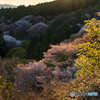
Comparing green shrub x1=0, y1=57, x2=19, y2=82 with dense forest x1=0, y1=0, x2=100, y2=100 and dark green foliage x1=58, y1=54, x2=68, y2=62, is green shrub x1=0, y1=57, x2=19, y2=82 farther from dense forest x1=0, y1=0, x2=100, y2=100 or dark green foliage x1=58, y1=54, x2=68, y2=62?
dark green foliage x1=58, y1=54, x2=68, y2=62

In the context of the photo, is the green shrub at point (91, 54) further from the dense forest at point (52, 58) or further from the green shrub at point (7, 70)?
the green shrub at point (7, 70)

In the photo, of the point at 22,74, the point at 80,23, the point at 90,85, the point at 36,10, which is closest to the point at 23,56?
the point at 80,23

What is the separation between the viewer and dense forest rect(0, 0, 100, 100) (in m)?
6.71

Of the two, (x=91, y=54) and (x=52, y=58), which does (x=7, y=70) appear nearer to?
(x=52, y=58)

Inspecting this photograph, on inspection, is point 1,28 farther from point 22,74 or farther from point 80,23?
point 22,74

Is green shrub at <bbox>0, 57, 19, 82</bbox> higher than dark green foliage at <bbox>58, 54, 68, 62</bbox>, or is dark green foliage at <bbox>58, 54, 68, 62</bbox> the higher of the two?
dark green foliage at <bbox>58, 54, 68, 62</bbox>

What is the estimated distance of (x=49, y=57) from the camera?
15.5 meters

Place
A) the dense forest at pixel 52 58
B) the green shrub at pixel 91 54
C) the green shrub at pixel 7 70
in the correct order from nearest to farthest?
the dense forest at pixel 52 58, the green shrub at pixel 91 54, the green shrub at pixel 7 70

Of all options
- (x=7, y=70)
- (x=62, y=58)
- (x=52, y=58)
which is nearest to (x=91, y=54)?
(x=62, y=58)

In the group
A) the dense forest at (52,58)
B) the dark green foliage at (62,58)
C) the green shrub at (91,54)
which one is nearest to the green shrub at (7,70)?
the dense forest at (52,58)

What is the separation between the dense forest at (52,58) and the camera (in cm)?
671

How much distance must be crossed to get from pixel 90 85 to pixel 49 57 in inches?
418

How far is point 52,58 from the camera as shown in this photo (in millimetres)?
14984

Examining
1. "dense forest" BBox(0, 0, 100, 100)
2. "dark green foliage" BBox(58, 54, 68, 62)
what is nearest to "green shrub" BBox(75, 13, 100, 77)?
"dense forest" BBox(0, 0, 100, 100)
